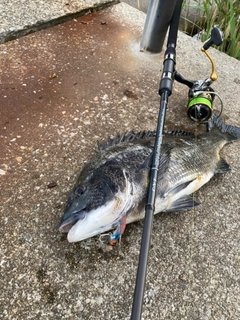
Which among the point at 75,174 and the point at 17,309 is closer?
the point at 17,309

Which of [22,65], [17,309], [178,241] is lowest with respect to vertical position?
[17,309]

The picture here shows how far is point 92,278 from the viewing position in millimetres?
1928

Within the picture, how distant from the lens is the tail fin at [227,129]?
2740 mm

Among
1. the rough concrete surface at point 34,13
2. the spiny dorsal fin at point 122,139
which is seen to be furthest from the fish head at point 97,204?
the rough concrete surface at point 34,13

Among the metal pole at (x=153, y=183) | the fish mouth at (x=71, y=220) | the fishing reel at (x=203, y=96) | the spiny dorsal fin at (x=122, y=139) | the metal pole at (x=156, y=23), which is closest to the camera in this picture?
the metal pole at (x=153, y=183)

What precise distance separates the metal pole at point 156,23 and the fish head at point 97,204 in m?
1.98

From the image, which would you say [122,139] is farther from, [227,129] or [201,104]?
[227,129]

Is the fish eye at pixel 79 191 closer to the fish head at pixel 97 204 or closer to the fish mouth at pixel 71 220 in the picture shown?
the fish head at pixel 97 204

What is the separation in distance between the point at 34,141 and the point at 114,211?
3.38 ft

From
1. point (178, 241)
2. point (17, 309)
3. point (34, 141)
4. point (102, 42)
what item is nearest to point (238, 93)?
point (102, 42)

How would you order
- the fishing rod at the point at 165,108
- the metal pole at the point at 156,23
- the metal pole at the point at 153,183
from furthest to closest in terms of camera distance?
the metal pole at the point at 156,23
the fishing rod at the point at 165,108
the metal pole at the point at 153,183

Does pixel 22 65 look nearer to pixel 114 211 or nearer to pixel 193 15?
pixel 114 211

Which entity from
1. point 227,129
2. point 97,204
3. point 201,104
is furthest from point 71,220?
point 227,129

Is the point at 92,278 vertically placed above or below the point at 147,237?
below
